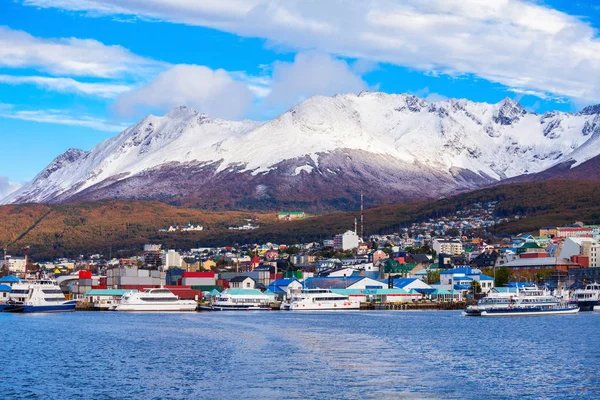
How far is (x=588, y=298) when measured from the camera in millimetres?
99812

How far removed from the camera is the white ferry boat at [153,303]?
9938 centimetres

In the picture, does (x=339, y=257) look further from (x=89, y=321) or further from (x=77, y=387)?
(x=77, y=387)

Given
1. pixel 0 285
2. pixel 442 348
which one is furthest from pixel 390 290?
Result: pixel 442 348

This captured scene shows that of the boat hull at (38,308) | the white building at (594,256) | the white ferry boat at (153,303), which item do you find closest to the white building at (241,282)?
the white ferry boat at (153,303)

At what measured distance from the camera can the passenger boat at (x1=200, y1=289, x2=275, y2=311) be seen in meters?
103

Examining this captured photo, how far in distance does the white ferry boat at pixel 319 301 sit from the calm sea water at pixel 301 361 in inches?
1252

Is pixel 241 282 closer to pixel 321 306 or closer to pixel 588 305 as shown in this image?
pixel 321 306

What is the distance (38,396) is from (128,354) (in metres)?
13.4

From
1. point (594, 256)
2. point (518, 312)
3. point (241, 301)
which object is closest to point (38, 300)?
point (241, 301)

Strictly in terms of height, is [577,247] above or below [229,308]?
above

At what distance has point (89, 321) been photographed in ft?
255

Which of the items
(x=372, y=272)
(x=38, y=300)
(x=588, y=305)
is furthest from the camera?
(x=372, y=272)

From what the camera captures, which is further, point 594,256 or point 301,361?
point 594,256

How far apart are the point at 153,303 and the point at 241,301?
9.88 metres
